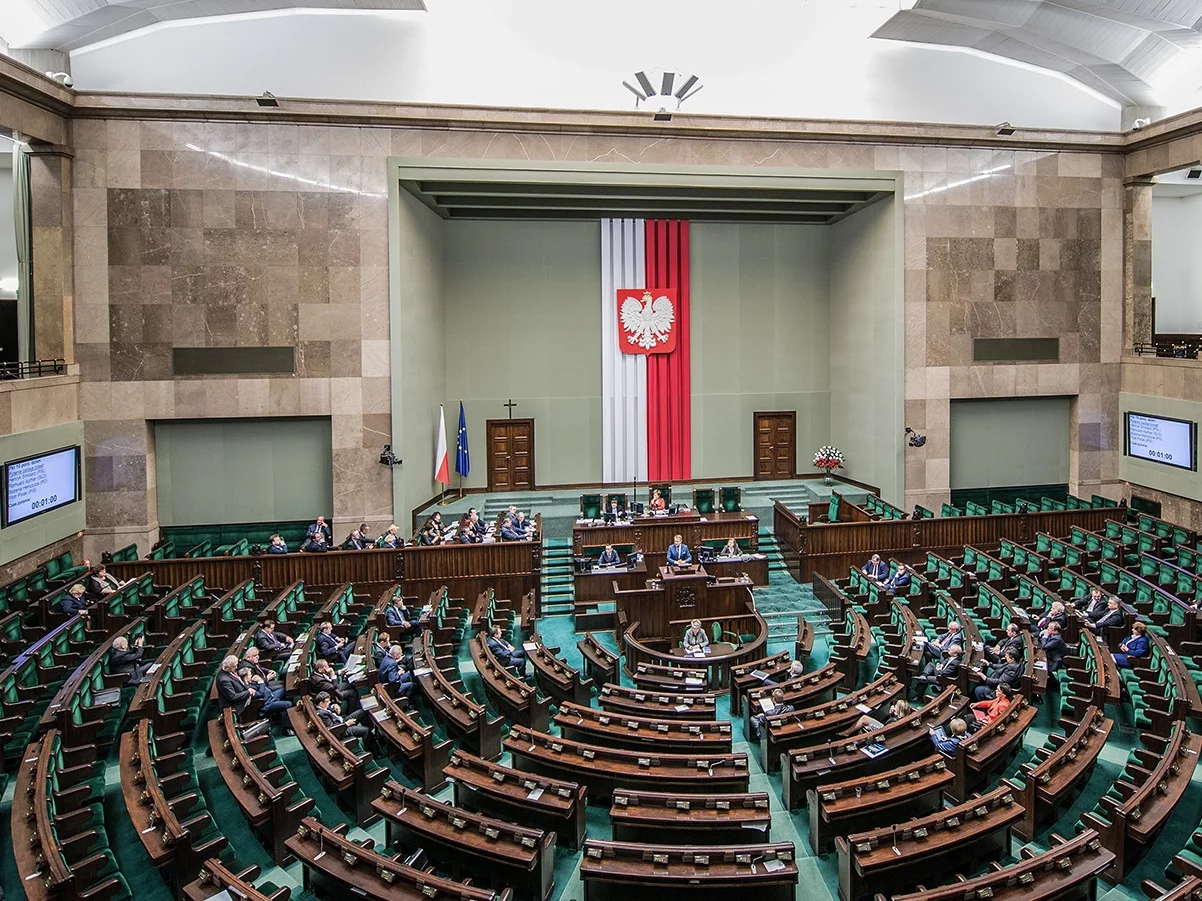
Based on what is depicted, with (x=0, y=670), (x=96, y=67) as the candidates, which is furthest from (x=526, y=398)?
(x=0, y=670)

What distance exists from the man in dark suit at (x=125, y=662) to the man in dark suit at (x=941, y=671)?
28.0 ft

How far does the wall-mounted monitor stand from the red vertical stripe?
9.45 metres

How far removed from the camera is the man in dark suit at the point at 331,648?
30.8 ft

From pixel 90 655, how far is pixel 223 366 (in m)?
6.94

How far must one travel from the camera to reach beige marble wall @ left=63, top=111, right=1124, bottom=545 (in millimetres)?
14266

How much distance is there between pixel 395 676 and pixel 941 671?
5.91m

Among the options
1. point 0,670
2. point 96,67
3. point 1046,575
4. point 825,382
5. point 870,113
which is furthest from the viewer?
point 825,382

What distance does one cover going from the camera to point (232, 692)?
7.77 m

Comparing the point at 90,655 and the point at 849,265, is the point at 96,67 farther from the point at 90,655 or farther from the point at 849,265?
the point at 849,265

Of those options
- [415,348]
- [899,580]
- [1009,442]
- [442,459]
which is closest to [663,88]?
[415,348]

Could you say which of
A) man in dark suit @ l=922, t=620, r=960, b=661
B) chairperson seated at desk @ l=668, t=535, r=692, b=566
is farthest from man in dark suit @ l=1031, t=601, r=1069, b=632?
chairperson seated at desk @ l=668, t=535, r=692, b=566

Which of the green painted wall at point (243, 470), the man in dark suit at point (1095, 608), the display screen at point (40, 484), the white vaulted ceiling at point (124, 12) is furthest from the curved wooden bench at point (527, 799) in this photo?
the white vaulted ceiling at point (124, 12)

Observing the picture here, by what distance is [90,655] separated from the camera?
9.05m

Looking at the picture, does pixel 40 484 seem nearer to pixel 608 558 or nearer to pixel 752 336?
pixel 608 558
